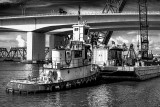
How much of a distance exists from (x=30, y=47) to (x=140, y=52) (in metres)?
47.2

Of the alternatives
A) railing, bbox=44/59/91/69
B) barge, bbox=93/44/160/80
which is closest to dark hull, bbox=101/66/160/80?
barge, bbox=93/44/160/80

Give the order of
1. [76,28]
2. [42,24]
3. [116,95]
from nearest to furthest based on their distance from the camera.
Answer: [116,95], [76,28], [42,24]

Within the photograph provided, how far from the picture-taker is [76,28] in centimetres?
5059

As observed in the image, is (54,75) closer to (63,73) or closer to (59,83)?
(63,73)

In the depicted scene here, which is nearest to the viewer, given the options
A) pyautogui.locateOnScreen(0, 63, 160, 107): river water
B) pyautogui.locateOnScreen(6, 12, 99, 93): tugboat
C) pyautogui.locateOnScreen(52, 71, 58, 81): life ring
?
pyautogui.locateOnScreen(0, 63, 160, 107): river water

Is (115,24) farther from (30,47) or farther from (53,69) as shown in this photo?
(53,69)

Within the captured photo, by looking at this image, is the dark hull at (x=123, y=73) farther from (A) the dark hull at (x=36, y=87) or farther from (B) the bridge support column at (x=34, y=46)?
(B) the bridge support column at (x=34, y=46)

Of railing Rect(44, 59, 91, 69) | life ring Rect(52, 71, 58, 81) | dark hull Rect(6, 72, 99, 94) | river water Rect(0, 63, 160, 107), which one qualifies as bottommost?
river water Rect(0, 63, 160, 107)

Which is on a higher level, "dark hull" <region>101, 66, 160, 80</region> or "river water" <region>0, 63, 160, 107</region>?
"dark hull" <region>101, 66, 160, 80</region>

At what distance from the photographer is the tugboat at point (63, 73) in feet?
122

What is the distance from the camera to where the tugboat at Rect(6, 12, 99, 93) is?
122 feet

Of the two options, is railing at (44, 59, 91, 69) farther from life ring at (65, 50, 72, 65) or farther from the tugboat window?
the tugboat window

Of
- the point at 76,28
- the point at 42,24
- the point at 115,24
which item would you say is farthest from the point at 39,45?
the point at 76,28

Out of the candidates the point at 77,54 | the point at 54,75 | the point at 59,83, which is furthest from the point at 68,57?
the point at 59,83
